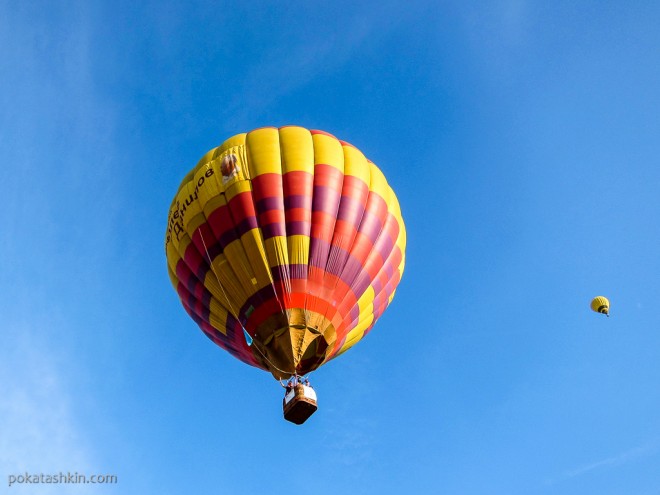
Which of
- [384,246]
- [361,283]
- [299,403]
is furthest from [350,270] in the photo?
[299,403]

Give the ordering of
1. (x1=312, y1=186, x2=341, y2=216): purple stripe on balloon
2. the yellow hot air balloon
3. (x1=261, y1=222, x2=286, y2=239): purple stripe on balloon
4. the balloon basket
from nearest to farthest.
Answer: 1. the balloon basket
2. (x1=261, y1=222, x2=286, y2=239): purple stripe on balloon
3. (x1=312, y1=186, x2=341, y2=216): purple stripe on balloon
4. the yellow hot air balloon

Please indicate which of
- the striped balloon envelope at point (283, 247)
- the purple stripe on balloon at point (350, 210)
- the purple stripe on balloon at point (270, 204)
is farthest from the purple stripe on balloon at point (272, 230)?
the purple stripe on balloon at point (350, 210)

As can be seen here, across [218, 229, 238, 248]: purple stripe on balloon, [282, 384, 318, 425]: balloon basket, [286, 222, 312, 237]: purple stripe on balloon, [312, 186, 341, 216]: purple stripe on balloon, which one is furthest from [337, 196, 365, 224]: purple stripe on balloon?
[282, 384, 318, 425]: balloon basket

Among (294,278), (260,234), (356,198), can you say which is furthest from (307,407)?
(356,198)

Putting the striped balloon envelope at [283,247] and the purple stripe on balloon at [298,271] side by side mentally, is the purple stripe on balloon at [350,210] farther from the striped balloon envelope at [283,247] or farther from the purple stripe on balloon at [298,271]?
the purple stripe on balloon at [298,271]

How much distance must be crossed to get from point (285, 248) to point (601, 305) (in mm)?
10571

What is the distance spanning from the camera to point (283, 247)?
16.9 m

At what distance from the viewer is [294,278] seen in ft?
54.8

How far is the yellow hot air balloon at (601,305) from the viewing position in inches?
898

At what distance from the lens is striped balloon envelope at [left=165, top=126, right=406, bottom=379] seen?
16.7m

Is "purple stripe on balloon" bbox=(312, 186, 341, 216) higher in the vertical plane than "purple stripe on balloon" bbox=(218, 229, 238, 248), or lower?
higher

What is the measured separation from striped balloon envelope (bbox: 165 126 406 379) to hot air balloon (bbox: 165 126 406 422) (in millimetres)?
26

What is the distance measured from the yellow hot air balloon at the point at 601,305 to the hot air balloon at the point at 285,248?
6.98 m

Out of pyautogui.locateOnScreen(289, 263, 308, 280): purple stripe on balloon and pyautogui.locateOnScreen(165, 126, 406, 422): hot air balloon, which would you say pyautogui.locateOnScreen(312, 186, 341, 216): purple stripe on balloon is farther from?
pyautogui.locateOnScreen(289, 263, 308, 280): purple stripe on balloon
